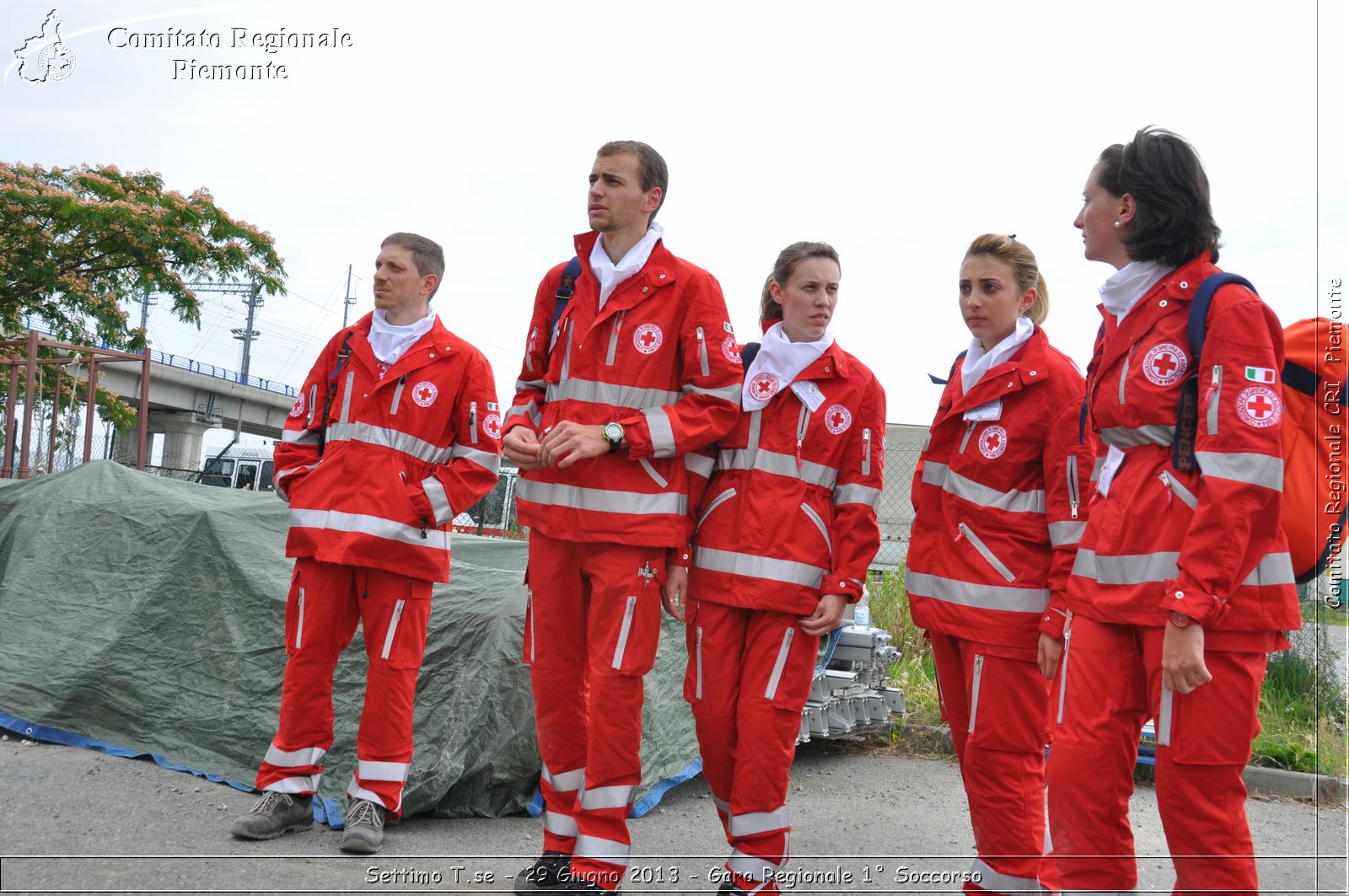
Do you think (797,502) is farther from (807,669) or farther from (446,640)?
(446,640)

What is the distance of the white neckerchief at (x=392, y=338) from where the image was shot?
4570 millimetres


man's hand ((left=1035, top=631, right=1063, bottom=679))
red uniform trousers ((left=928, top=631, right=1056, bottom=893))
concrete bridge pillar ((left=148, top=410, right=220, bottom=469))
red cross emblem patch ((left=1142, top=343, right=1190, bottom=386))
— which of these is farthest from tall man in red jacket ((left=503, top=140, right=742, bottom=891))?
concrete bridge pillar ((left=148, top=410, right=220, bottom=469))

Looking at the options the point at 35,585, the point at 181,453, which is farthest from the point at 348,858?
the point at 181,453

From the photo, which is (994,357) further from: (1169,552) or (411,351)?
(411,351)

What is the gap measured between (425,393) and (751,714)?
2.04 meters

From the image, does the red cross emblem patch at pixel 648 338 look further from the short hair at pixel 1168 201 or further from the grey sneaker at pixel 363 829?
the grey sneaker at pixel 363 829

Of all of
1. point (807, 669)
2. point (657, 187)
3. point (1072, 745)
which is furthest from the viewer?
point (657, 187)

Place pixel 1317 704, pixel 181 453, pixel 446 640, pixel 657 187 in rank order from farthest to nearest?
pixel 181 453
pixel 1317 704
pixel 446 640
pixel 657 187

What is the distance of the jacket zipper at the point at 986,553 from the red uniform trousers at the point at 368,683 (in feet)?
7.58

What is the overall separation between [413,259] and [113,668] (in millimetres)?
2669

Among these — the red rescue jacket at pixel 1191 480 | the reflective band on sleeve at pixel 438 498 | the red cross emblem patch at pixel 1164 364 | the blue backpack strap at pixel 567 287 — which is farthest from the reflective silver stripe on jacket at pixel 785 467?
the reflective band on sleeve at pixel 438 498

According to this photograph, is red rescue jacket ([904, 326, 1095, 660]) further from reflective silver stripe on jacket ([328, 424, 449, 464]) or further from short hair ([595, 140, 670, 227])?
reflective silver stripe on jacket ([328, 424, 449, 464])

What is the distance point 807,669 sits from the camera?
3.59 metres

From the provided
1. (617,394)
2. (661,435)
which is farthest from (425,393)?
(661,435)
